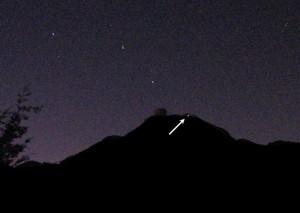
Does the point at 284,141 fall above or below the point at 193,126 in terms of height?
below

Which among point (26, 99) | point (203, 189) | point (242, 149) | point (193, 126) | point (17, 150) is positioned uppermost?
point (26, 99)

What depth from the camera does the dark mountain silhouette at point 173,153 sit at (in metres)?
2.84

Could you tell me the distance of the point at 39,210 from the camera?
2807 mm

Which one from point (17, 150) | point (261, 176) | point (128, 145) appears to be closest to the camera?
point (261, 176)

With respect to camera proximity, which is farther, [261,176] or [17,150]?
[17,150]

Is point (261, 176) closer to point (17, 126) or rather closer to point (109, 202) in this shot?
point (109, 202)

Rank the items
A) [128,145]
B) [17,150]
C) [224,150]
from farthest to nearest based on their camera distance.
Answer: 1. [17,150]
2. [128,145]
3. [224,150]

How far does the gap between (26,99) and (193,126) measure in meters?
22.9

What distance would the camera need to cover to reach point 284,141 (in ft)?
9.89

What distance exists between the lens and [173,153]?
2936mm

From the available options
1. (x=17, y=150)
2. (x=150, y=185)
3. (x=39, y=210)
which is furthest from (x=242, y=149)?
(x=17, y=150)

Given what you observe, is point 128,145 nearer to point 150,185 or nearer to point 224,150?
point 150,185

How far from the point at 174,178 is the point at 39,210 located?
108 cm

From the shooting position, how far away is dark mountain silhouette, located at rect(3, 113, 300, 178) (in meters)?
2.84
